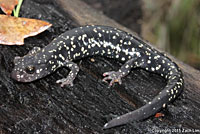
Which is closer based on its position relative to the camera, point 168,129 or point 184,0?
point 168,129

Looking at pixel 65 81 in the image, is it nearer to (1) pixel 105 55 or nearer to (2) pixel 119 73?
(2) pixel 119 73

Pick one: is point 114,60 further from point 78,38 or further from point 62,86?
point 62,86

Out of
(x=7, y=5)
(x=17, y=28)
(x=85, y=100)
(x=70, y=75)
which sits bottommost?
(x=85, y=100)

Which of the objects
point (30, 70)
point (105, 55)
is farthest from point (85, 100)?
point (105, 55)

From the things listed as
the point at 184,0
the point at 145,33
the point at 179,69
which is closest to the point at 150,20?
the point at 145,33

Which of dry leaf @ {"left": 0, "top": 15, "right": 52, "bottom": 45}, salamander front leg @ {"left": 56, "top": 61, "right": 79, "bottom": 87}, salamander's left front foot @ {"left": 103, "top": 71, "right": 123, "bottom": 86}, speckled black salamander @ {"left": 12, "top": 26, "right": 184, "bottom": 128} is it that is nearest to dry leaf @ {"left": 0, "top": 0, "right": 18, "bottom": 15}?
dry leaf @ {"left": 0, "top": 15, "right": 52, "bottom": 45}

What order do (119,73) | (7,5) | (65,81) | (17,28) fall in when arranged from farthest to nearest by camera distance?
(7,5) < (17,28) < (119,73) < (65,81)

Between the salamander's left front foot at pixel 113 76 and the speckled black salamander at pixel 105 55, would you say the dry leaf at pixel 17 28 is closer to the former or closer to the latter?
the speckled black salamander at pixel 105 55
